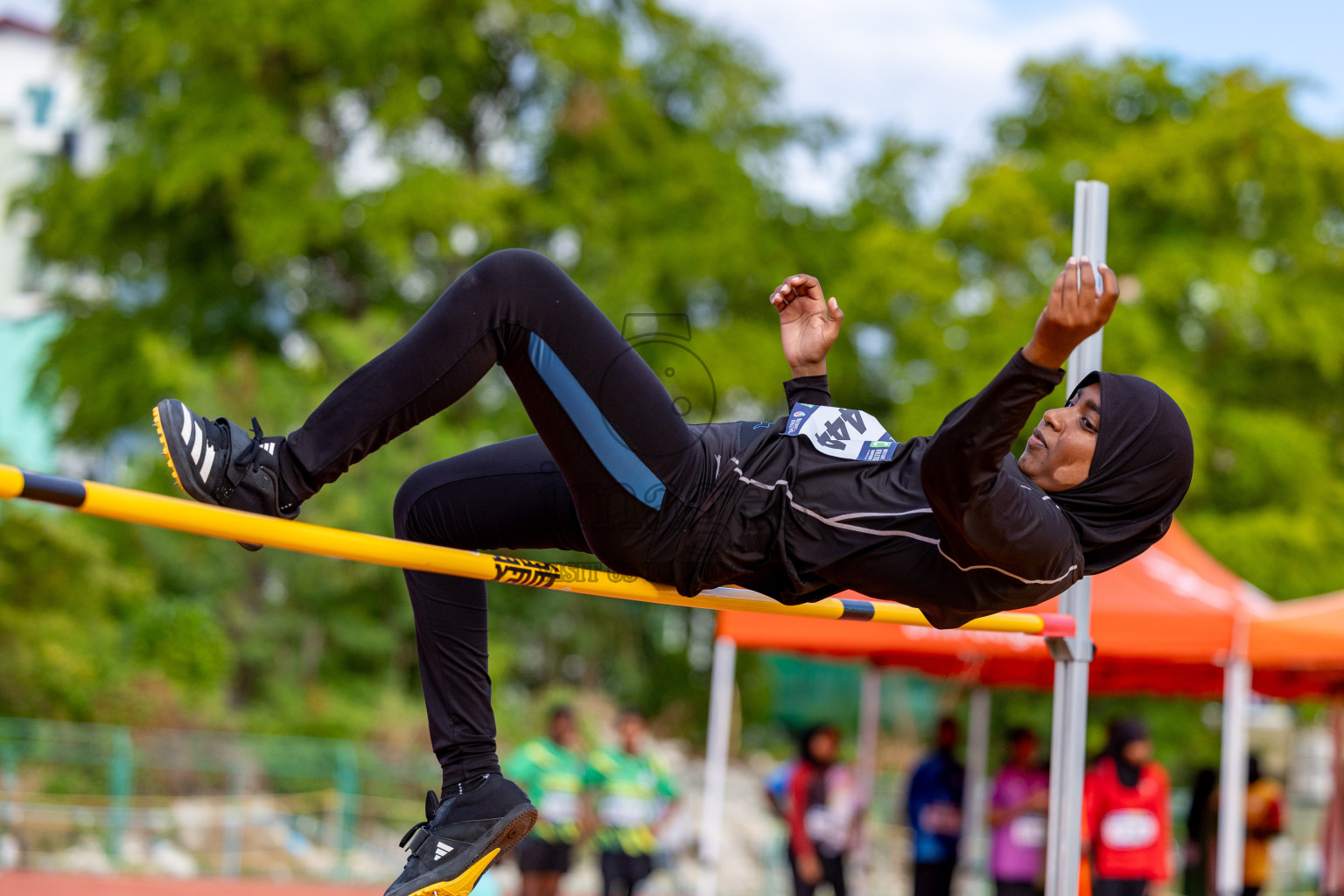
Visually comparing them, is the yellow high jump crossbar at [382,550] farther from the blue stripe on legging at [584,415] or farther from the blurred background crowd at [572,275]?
the blurred background crowd at [572,275]

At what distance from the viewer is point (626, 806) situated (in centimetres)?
812

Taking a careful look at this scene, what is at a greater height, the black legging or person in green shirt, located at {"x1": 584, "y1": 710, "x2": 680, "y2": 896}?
the black legging

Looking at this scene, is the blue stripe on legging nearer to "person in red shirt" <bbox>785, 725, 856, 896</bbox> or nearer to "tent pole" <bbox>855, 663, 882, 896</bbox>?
"person in red shirt" <bbox>785, 725, 856, 896</bbox>

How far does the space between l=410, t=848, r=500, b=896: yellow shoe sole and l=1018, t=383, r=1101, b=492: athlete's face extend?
1.40m

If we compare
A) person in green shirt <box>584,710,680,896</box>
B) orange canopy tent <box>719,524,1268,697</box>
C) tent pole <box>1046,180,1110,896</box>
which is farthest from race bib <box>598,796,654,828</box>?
tent pole <box>1046,180,1110,896</box>

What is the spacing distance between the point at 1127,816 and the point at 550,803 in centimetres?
329

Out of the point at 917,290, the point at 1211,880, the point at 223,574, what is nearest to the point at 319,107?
the point at 223,574

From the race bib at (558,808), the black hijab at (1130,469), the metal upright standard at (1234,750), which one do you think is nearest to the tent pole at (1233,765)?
the metal upright standard at (1234,750)

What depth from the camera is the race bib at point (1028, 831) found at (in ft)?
28.2

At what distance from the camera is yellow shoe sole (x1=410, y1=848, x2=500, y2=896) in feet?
8.71

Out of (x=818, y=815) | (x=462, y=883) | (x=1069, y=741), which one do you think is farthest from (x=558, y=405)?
(x=818, y=815)

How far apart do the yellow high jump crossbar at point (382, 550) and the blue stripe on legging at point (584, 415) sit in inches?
10.6

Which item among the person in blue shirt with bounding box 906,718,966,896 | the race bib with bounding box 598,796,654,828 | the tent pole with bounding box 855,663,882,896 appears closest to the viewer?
the race bib with bounding box 598,796,654,828

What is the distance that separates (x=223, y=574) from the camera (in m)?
14.5
